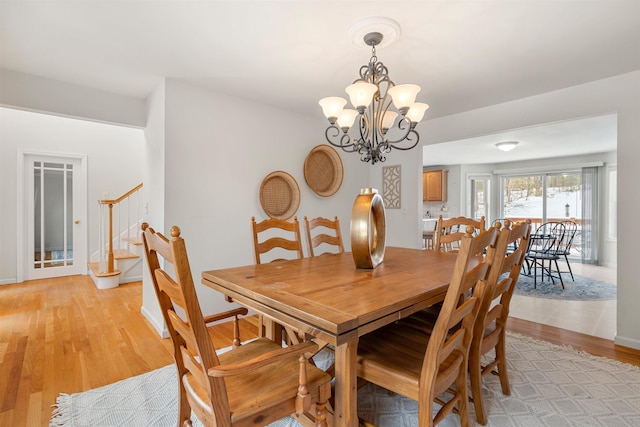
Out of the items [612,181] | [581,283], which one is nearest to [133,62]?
[581,283]

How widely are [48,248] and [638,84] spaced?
7.40 metres

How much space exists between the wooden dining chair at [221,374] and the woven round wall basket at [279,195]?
2.21 m

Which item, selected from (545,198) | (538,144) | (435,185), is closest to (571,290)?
(538,144)

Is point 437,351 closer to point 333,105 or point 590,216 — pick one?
point 333,105

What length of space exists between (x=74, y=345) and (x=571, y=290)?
583 centimetres

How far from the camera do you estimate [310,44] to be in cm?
216

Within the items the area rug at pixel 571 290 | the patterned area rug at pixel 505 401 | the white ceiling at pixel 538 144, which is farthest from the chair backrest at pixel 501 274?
the area rug at pixel 571 290

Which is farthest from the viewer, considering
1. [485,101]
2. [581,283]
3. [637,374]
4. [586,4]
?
[581,283]

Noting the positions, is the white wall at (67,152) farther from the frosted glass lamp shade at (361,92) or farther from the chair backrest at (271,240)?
the frosted glass lamp shade at (361,92)

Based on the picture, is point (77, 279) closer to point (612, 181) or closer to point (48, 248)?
point (48, 248)

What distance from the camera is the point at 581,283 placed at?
4.77 m

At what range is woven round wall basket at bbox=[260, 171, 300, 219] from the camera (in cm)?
348

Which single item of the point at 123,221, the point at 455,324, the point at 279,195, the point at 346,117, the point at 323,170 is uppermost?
the point at 346,117

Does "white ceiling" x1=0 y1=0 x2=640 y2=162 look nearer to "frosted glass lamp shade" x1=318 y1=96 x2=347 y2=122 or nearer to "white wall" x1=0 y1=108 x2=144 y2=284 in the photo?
"frosted glass lamp shade" x1=318 y1=96 x2=347 y2=122
